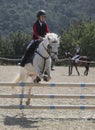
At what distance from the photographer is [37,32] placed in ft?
35.3

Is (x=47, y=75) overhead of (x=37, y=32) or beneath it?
beneath

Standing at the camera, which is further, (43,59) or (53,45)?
(43,59)

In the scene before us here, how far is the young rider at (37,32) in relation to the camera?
1066 cm

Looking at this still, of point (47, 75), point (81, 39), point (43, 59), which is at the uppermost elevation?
point (43, 59)

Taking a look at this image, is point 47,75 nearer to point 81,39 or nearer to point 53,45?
point 53,45

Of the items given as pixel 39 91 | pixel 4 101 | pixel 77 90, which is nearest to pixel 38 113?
pixel 4 101

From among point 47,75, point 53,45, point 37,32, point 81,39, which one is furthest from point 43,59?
point 81,39

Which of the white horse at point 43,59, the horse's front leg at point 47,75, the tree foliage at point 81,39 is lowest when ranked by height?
the tree foliage at point 81,39

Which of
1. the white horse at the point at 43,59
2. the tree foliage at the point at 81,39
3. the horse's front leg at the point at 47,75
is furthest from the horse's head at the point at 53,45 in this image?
the tree foliage at the point at 81,39

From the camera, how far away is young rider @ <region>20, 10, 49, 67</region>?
10.7 metres

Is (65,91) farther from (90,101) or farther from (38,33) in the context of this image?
(38,33)

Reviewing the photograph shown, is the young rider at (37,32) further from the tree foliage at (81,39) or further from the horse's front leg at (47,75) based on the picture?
the tree foliage at (81,39)

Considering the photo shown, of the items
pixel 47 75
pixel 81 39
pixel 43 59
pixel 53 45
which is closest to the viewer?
pixel 53 45

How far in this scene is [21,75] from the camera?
11227mm
